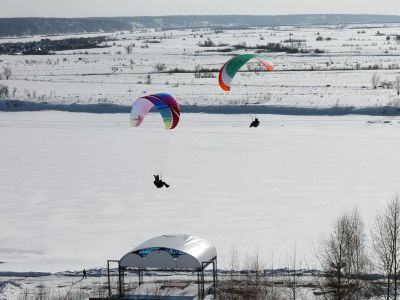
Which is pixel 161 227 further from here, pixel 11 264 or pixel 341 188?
pixel 341 188

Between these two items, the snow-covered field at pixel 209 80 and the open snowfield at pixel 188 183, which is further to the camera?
the snow-covered field at pixel 209 80

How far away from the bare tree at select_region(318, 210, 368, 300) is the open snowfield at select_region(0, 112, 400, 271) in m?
1.41

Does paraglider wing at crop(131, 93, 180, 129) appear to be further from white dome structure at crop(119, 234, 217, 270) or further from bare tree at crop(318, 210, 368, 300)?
bare tree at crop(318, 210, 368, 300)

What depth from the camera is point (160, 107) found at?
19.9 m

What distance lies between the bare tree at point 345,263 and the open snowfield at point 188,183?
1.41 meters

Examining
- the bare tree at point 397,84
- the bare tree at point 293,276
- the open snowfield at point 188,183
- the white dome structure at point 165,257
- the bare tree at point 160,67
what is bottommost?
the bare tree at point 293,276

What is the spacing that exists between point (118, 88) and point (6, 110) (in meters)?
8.85

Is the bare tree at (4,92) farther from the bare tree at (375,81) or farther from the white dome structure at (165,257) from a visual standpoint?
the white dome structure at (165,257)

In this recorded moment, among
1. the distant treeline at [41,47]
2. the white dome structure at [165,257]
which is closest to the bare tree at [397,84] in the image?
the white dome structure at [165,257]

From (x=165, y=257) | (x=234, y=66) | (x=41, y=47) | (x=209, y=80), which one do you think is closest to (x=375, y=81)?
(x=209, y=80)

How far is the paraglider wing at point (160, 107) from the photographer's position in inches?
773

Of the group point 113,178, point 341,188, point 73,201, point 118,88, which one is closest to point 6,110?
point 118,88

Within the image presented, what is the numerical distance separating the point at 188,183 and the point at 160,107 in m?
9.45

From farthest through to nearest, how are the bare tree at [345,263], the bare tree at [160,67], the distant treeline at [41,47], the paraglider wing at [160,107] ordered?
the distant treeline at [41,47] < the bare tree at [160,67] < the paraglider wing at [160,107] < the bare tree at [345,263]
